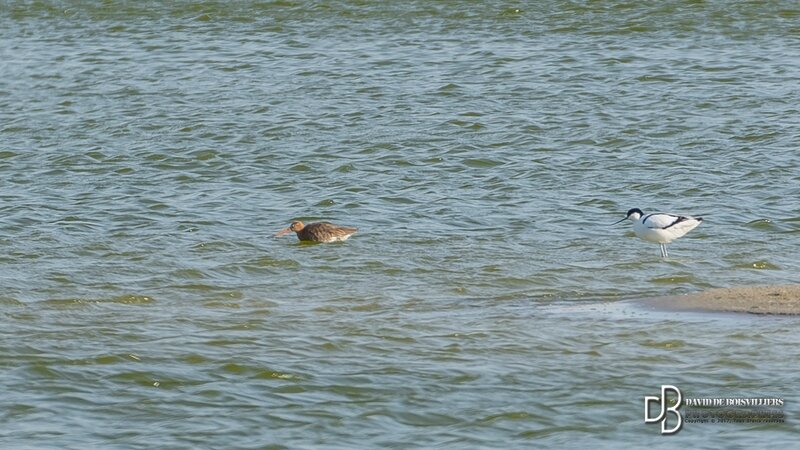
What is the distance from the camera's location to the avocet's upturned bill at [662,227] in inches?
614

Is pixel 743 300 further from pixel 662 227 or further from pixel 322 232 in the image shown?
pixel 322 232

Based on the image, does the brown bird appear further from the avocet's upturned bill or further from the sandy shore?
the sandy shore

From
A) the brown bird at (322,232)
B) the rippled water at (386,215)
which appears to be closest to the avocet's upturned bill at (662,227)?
the rippled water at (386,215)

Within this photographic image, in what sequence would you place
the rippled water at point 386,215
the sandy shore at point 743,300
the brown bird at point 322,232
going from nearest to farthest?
the rippled water at point 386,215
the sandy shore at point 743,300
the brown bird at point 322,232

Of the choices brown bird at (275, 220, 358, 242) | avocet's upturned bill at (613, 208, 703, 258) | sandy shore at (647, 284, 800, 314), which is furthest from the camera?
brown bird at (275, 220, 358, 242)

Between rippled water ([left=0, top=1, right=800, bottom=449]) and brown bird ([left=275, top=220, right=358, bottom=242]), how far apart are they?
19 centimetres

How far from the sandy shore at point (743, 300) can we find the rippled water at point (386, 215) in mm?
Result: 284

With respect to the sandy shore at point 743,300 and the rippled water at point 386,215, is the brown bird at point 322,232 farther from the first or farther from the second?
the sandy shore at point 743,300

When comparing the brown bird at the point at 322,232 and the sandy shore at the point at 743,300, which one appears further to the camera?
the brown bird at the point at 322,232

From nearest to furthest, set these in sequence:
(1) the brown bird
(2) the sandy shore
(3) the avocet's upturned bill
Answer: (2) the sandy shore
(3) the avocet's upturned bill
(1) the brown bird

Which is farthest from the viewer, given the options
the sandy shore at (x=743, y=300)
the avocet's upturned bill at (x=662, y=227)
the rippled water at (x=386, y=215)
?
the avocet's upturned bill at (x=662, y=227)

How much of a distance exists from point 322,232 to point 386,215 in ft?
4.90

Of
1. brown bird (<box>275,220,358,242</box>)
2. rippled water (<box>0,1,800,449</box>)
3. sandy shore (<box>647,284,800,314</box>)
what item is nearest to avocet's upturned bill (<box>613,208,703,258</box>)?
rippled water (<box>0,1,800,449</box>)

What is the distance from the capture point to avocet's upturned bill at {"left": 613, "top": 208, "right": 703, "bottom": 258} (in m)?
15.6
